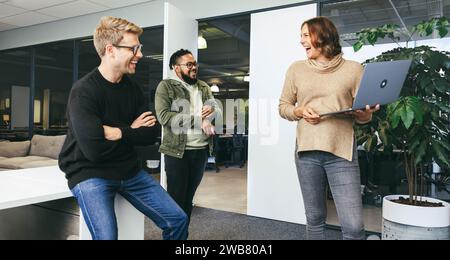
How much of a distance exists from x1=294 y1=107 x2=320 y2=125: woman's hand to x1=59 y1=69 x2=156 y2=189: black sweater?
2.39ft

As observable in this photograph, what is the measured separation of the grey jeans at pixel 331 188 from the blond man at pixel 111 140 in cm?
65

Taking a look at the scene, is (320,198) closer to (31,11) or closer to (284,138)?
(284,138)

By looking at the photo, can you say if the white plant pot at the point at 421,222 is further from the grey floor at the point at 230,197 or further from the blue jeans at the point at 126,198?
the blue jeans at the point at 126,198

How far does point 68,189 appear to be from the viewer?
152 centimetres

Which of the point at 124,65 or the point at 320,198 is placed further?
the point at 320,198

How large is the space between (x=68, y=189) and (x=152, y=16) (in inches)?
136

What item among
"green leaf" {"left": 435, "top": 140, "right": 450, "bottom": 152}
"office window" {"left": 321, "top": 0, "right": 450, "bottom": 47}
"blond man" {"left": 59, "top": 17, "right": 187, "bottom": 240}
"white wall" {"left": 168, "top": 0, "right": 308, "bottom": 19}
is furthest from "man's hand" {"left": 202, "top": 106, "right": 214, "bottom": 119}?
"white wall" {"left": 168, "top": 0, "right": 308, "bottom": 19}

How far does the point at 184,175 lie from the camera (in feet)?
6.99

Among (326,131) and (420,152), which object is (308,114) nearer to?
(326,131)

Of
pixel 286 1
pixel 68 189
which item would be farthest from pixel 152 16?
pixel 68 189

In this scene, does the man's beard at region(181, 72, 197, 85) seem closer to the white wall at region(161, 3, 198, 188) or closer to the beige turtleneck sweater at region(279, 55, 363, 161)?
the beige turtleneck sweater at region(279, 55, 363, 161)

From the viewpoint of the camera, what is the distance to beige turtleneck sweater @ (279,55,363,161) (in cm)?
159

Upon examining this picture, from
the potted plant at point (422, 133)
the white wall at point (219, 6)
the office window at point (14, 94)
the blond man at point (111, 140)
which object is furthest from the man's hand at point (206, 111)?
the office window at point (14, 94)

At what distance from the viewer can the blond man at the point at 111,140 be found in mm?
1357
